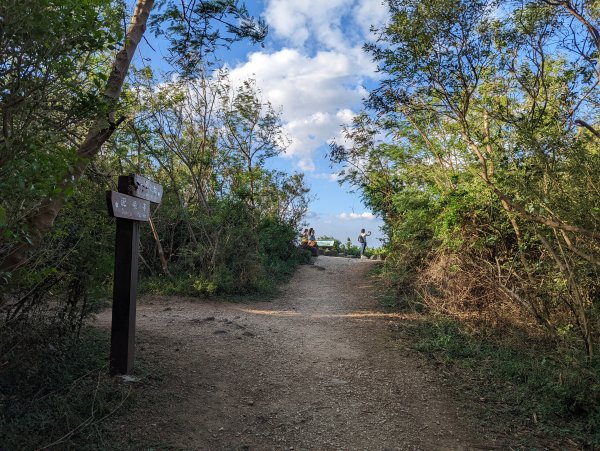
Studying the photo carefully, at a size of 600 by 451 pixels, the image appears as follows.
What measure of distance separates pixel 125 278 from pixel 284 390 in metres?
2.32

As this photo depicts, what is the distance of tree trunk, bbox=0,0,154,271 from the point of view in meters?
3.75

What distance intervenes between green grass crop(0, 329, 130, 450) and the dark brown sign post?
0.97 feet

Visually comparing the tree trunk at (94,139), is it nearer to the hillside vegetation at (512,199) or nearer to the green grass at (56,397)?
the green grass at (56,397)

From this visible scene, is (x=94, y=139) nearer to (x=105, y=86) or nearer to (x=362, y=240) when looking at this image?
(x=105, y=86)

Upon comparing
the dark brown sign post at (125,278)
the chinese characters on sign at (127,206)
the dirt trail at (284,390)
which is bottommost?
the dirt trail at (284,390)

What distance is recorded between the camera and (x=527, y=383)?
521 centimetres

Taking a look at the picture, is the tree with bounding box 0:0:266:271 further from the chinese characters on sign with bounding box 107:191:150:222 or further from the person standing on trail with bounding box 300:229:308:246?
the person standing on trail with bounding box 300:229:308:246

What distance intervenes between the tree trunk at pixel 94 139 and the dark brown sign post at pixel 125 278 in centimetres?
59

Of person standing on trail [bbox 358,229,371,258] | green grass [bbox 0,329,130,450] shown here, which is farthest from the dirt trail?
person standing on trail [bbox 358,229,371,258]

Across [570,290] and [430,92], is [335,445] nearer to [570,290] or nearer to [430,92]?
[570,290]

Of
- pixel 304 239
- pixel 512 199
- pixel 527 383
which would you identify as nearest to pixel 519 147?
pixel 512 199

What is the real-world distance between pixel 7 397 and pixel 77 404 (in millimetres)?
665

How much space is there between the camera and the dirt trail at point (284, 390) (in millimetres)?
4008

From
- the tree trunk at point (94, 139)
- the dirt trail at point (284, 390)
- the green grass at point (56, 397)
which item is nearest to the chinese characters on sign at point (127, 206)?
the tree trunk at point (94, 139)
